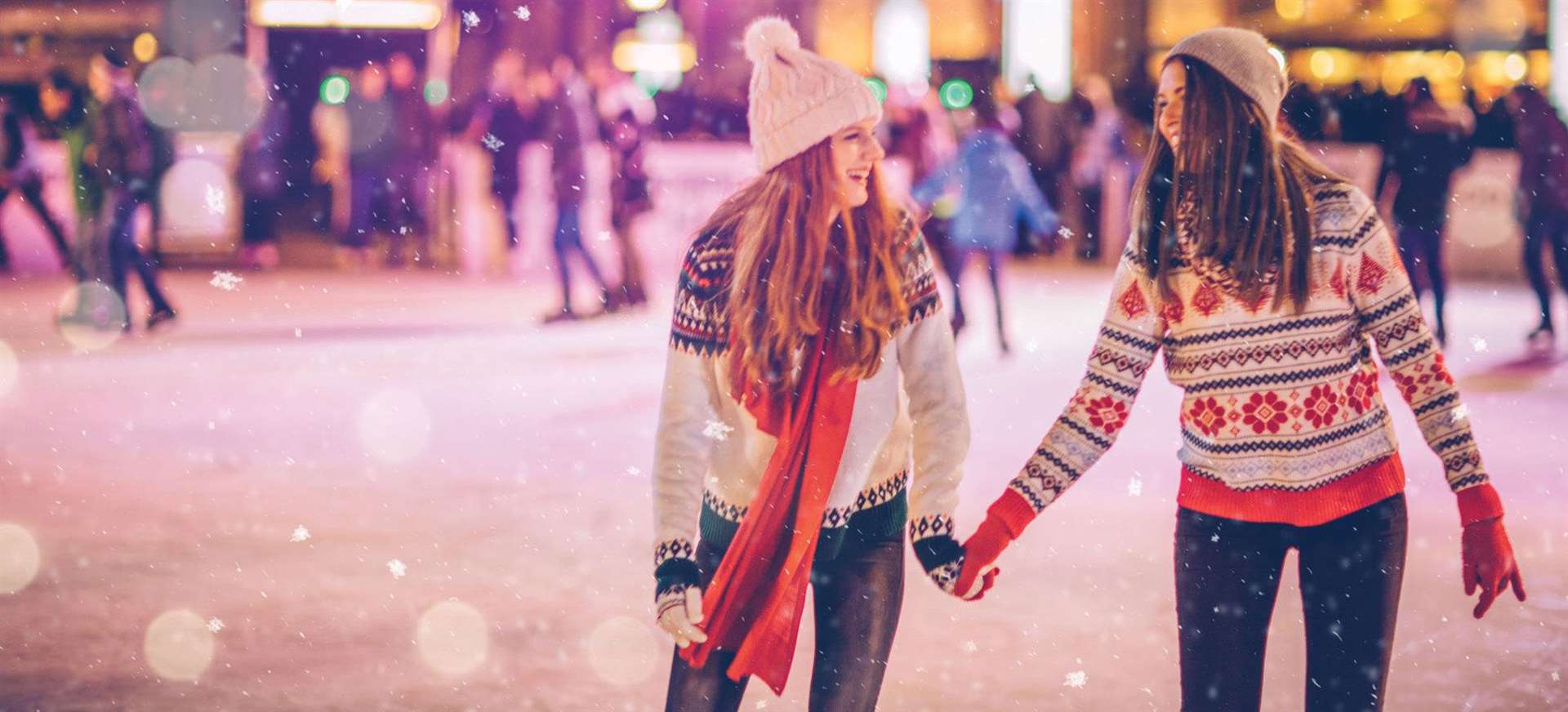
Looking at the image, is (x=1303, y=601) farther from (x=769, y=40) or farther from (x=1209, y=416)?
(x=769, y=40)

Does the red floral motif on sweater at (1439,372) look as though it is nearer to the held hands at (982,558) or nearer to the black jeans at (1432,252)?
the held hands at (982,558)

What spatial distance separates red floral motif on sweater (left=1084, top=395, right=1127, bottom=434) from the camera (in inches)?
114

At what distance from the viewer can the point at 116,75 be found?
39.2 feet

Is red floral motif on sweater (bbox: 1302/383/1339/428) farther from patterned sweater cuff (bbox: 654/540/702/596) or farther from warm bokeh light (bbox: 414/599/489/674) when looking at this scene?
warm bokeh light (bbox: 414/599/489/674)

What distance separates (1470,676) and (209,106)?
15788mm

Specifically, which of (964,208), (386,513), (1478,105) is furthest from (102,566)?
(1478,105)

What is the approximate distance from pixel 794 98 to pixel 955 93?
2007cm

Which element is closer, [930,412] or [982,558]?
[982,558]

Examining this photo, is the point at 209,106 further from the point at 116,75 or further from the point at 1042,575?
the point at 1042,575

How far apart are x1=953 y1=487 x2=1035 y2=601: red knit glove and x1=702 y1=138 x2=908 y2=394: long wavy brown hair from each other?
1.01ft

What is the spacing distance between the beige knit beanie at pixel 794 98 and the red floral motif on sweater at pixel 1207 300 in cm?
60

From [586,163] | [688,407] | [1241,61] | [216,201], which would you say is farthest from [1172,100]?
[216,201]

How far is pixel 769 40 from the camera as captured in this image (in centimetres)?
302

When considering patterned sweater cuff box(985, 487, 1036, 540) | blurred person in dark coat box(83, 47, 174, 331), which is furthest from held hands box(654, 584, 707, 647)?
blurred person in dark coat box(83, 47, 174, 331)
